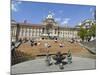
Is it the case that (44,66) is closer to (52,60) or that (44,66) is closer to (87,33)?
(52,60)

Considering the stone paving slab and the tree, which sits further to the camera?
the tree

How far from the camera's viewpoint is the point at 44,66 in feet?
8.48

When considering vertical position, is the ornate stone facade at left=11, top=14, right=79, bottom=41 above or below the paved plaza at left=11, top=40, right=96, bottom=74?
above

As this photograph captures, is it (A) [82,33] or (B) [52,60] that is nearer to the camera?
(B) [52,60]

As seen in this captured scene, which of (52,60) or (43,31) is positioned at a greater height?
(43,31)

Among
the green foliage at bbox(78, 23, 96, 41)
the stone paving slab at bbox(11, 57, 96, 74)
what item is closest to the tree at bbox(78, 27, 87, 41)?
the green foliage at bbox(78, 23, 96, 41)

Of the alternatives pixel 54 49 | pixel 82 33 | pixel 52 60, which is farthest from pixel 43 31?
pixel 82 33

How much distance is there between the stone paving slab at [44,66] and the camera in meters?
2.47

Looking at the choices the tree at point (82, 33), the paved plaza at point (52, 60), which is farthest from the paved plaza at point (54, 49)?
the tree at point (82, 33)

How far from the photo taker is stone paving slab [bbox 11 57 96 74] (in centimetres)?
247

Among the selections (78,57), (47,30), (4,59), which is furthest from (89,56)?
(4,59)

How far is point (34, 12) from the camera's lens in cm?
255

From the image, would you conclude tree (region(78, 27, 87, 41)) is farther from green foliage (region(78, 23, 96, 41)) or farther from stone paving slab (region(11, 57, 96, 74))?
stone paving slab (region(11, 57, 96, 74))

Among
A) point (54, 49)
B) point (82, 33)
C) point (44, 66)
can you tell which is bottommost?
point (44, 66)
